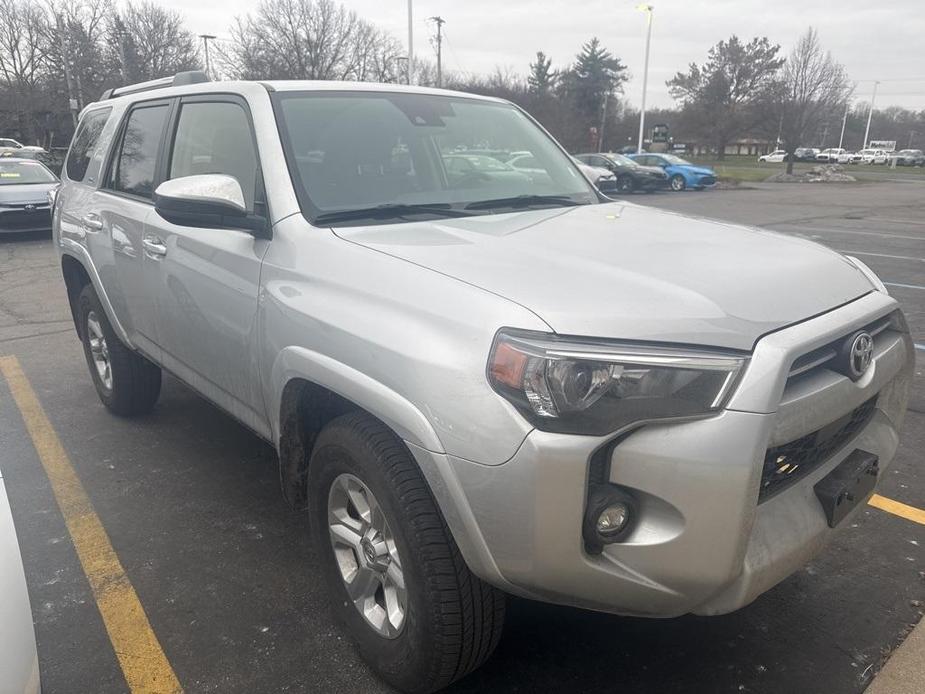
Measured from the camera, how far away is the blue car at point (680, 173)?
28344 millimetres

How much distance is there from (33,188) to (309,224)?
1286 centimetres

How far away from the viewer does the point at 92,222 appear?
4.28 meters

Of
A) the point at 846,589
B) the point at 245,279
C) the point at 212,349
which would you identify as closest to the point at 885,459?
the point at 846,589

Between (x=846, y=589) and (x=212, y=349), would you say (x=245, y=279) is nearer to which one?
(x=212, y=349)

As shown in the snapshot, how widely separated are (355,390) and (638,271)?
2.83ft

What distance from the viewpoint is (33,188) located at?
514 inches

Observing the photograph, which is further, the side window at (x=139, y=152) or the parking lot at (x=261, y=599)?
the side window at (x=139, y=152)

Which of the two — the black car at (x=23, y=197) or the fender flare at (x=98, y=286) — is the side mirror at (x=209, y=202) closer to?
the fender flare at (x=98, y=286)

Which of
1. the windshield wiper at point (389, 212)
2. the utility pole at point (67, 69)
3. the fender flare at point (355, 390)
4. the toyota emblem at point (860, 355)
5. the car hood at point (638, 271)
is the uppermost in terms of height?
the utility pole at point (67, 69)

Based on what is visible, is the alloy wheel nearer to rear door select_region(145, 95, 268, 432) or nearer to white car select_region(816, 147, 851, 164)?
rear door select_region(145, 95, 268, 432)

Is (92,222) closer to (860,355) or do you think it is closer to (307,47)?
(860,355)

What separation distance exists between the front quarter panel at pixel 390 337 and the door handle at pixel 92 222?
210 centimetres

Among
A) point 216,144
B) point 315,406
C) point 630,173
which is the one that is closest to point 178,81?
point 216,144

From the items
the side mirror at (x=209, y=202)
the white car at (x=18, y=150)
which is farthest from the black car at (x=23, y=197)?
the side mirror at (x=209, y=202)
